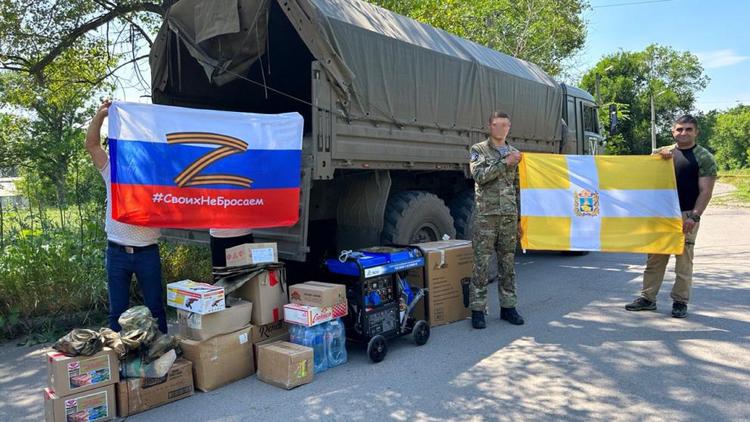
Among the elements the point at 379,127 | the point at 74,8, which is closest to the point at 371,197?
the point at 379,127

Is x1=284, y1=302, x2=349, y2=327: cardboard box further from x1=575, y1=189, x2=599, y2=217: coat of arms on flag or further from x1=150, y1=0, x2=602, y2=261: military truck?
x1=575, y1=189, x2=599, y2=217: coat of arms on flag

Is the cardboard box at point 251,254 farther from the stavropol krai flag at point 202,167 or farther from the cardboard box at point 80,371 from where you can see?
the cardboard box at point 80,371

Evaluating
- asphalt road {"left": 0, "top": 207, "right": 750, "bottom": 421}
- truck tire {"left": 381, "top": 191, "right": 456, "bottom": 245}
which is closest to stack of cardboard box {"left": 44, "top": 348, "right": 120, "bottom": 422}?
asphalt road {"left": 0, "top": 207, "right": 750, "bottom": 421}

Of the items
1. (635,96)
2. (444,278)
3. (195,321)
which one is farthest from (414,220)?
(635,96)

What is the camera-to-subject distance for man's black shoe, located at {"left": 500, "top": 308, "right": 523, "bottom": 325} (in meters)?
5.21

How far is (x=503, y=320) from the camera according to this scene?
17.6 ft

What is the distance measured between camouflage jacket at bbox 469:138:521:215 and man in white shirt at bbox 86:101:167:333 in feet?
9.72

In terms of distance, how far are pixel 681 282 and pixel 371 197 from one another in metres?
3.27

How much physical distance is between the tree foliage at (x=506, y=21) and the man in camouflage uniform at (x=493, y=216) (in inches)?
284

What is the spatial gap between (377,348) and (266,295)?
1005 millimetres

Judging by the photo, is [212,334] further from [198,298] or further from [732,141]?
[732,141]

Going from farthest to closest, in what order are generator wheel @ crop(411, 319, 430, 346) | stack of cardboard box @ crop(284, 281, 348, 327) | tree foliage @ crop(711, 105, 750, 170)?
tree foliage @ crop(711, 105, 750, 170), generator wheel @ crop(411, 319, 430, 346), stack of cardboard box @ crop(284, 281, 348, 327)

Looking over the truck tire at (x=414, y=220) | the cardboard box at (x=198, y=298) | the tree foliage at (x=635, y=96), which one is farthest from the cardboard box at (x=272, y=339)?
the tree foliage at (x=635, y=96)

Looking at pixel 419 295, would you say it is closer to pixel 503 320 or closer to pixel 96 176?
pixel 503 320
